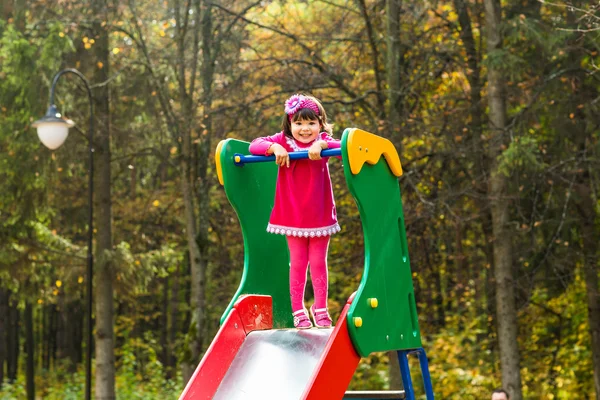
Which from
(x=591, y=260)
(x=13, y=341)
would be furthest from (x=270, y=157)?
(x=13, y=341)

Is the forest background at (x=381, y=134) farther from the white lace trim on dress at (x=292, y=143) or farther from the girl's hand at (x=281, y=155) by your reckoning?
the girl's hand at (x=281, y=155)

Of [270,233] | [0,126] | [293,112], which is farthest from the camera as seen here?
[0,126]

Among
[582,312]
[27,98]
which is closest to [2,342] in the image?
[27,98]

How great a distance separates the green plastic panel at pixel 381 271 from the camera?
4789 mm

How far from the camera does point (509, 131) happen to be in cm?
1170

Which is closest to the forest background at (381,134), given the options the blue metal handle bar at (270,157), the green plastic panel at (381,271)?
the green plastic panel at (381,271)

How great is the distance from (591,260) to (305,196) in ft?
27.6

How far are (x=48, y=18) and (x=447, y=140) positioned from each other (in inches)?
293

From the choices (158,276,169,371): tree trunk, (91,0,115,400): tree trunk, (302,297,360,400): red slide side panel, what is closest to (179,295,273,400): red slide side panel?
(302,297,360,400): red slide side panel

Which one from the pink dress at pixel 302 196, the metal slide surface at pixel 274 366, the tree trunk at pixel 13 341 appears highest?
the pink dress at pixel 302 196

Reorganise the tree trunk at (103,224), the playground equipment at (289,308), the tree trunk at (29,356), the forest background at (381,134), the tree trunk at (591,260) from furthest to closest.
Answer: the tree trunk at (29,356)
the tree trunk at (103,224)
the tree trunk at (591,260)
the forest background at (381,134)
the playground equipment at (289,308)

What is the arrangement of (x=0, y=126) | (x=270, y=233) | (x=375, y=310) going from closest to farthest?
(x=375, y=310) < (x=270, y=233) < (x=0, y=126)

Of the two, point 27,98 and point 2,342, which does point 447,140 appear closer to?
point 27,98

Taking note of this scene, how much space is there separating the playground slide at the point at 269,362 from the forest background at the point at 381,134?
6.16 metres
